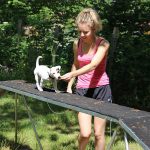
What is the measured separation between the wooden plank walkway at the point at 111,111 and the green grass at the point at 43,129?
4.35 ft

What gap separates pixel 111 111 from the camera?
3.78 m

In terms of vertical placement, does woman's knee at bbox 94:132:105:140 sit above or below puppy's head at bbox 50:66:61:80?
below

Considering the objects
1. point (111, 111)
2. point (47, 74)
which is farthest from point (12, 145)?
point (111, 111)

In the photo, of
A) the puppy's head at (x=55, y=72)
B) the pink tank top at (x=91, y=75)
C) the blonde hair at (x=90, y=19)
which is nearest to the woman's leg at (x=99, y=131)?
the pink tank top at (x=91, y=75)

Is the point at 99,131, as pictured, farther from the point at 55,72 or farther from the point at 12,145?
the point at 12,145

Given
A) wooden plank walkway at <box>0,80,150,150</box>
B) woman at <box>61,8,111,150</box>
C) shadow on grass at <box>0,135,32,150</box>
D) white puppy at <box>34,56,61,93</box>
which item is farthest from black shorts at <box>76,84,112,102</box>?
shadow on grass at <box>0,135,32,150</box>

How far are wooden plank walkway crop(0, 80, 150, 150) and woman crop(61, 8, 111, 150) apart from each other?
0.20 meters

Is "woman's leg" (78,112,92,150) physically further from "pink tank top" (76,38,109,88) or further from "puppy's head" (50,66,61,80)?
"puppy's head" (50,66,61,80)

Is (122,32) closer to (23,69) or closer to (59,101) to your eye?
(23,69)

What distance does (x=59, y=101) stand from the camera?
4242 mm

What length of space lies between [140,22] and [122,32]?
424 millimetres

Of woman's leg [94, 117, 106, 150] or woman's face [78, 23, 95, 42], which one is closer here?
woman's face [78, 23, 95, 42]

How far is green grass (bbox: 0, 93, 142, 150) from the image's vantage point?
6137 mm

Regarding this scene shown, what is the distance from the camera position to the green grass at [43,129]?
614 cm
